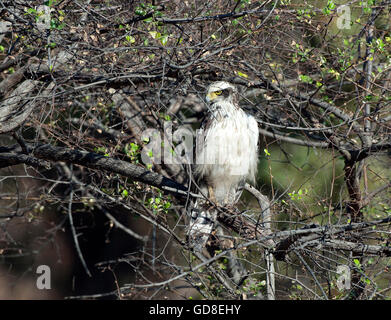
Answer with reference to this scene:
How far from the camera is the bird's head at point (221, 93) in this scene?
13.0 feet

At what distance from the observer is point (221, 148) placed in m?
4.14

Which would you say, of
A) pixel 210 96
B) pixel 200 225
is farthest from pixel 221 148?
pixel 200 225

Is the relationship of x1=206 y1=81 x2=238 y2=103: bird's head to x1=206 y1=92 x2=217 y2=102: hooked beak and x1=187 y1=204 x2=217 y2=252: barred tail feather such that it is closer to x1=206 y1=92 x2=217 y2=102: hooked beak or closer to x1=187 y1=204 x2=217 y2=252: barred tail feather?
x1=206 y1=92 x2=217 y2=102: hooked beak

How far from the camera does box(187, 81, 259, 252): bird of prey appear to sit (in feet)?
13.3

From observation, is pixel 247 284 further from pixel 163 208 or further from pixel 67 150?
pixel 67 150

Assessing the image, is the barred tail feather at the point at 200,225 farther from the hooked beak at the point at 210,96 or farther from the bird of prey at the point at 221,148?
the hooked beak at the point at 210,96

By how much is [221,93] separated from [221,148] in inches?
17.9

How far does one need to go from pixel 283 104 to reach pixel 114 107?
1.64m

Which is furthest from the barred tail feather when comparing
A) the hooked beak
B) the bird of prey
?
the hooked beak

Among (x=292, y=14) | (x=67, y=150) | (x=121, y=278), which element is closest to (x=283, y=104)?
(x=292, y=14)

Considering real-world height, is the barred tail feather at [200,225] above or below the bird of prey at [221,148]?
below

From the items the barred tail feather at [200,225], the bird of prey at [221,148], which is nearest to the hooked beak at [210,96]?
the bird of prey at [221,148]

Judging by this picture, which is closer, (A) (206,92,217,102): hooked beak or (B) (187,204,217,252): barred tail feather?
(B) (187,204,217,252): barred tail feather

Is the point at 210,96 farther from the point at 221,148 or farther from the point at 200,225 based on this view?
the point at 200,225
